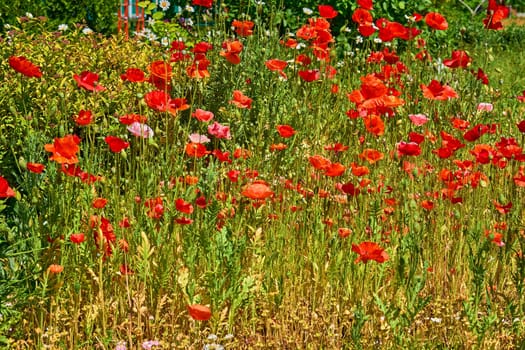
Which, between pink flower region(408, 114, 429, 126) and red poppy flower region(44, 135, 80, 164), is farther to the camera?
pink flower region(408, 114, 429, 126)

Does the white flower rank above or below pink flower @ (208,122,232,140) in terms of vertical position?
below

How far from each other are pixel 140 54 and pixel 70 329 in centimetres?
281

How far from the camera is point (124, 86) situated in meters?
4.68

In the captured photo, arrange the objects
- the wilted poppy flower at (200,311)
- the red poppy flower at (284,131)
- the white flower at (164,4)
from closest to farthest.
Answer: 1. the wilted poppy flower at (200,311)
2. the red poppy flower at (284,131)
3. the white flower at (164,4)

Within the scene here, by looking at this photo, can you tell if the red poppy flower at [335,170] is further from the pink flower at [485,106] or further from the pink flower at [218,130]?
the pink flower at [485,106]

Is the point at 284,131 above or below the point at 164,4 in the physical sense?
above

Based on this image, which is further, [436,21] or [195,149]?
[436,21]

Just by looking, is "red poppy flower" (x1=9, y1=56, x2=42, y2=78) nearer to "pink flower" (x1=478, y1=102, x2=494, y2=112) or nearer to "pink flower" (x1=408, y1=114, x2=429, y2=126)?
"pink flower" (x1=408, y1=114, x2=429, y2=126)

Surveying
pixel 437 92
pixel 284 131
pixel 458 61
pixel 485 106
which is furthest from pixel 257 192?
pixel 485 106

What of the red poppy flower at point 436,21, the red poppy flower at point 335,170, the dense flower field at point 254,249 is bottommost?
the dense flower field at point 254,249

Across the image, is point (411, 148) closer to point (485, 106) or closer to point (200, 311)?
point (200, 311)

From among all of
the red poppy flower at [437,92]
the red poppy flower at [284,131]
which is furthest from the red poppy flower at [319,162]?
Result: the red poppy flower at [437,92]

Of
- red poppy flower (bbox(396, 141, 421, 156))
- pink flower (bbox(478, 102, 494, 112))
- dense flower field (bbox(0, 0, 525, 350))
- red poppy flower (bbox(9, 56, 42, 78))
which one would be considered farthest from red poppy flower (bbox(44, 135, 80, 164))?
pink flower (bbox(478, 102, 494, 112))

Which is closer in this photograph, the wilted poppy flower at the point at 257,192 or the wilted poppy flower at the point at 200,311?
the wilted poppy flower at the point at 200,311
